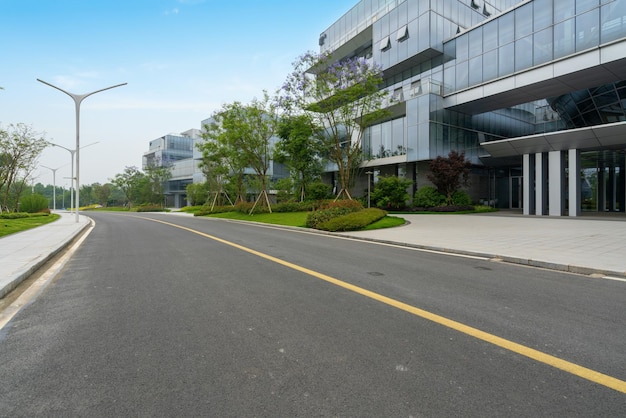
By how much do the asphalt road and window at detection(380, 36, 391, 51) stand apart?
3420cm

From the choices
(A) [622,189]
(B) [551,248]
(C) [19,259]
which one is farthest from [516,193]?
(C) [19,259]

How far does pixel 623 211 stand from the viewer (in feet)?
93.2

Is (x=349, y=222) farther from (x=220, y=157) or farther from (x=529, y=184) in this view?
(x=220, y=157)

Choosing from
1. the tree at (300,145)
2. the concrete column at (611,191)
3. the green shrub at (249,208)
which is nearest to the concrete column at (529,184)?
the concrete column at (611,191)

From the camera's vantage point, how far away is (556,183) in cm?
2452

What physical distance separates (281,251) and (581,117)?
32.4m

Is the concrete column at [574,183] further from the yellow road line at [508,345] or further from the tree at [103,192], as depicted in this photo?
the tree at [103,192]

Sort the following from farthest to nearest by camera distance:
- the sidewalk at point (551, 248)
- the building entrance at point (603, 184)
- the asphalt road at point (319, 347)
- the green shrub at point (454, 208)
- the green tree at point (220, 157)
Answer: the green tree at point (220, 157) < the building entrance at point (603, 184) < the green shrub at point (454, 208) < the sidewalk at point (551, 248) < the asphalt road at point (319, 347)

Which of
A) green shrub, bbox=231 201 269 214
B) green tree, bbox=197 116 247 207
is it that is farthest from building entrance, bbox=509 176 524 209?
green tree, bbox=197 116 247 207

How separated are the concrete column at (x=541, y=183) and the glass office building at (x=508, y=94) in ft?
0.27

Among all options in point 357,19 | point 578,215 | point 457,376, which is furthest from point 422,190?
point 457,376

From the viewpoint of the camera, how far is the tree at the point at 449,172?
28125mm

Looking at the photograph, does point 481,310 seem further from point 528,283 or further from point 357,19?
point 357,19

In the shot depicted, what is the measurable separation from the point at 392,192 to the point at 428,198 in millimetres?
3262
